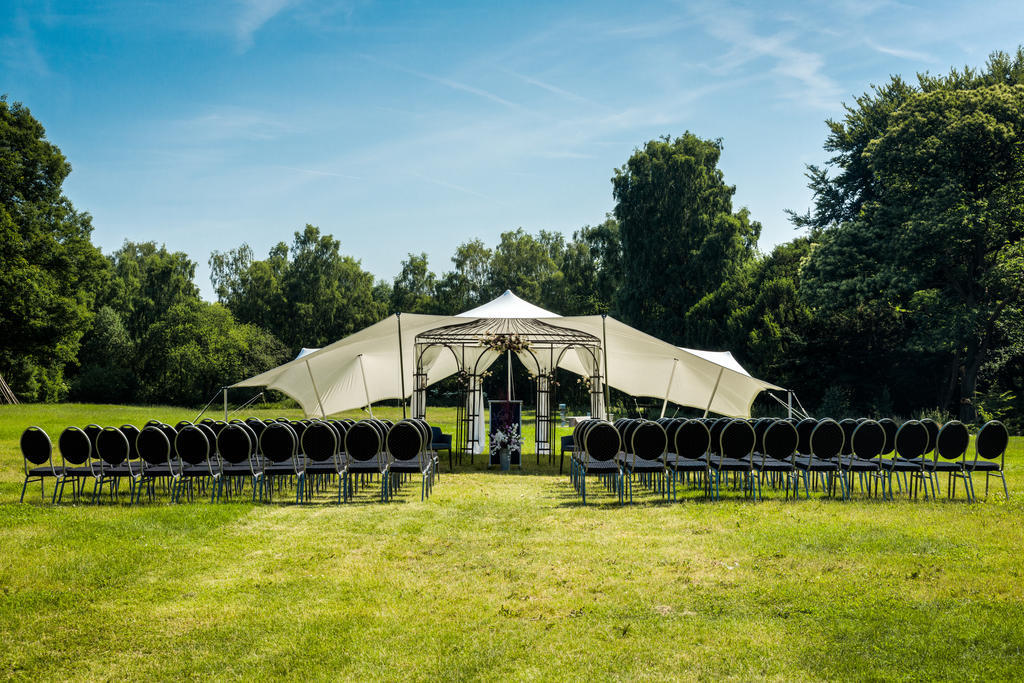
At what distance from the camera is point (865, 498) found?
9.55 m

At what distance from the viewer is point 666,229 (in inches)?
1505

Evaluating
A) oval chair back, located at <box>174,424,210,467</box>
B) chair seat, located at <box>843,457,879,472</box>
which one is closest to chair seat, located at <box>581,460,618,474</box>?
chair seat, located at <box>843,457,879,472</box>

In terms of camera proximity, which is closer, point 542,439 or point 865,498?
point 865,498

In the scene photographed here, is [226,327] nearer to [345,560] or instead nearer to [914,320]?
[914,320]

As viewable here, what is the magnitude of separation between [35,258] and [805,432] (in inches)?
1364

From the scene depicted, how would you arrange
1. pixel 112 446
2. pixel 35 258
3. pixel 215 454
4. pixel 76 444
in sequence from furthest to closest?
pixel 35 258 < pixel 215 454 < pixel 112 446 < pixel 76 444

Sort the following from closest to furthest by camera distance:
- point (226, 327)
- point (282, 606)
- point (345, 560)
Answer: point (282, 606) < point (345, 560) < point (226, 327)

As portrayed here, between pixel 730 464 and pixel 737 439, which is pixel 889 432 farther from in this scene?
pixel 730 464

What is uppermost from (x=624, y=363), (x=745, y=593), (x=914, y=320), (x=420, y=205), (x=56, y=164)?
→ (x=56, y=164)

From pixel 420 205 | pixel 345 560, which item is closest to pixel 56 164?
pixel 420 205

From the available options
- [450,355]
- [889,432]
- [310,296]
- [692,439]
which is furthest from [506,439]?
[310,296]

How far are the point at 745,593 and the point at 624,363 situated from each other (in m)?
12.9

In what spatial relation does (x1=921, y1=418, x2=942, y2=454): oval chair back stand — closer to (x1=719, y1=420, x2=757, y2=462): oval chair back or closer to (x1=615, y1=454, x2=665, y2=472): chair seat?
(x1=719, y1=420, x2=757, y2=462): oval chair back

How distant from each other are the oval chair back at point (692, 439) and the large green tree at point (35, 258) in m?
31.3
